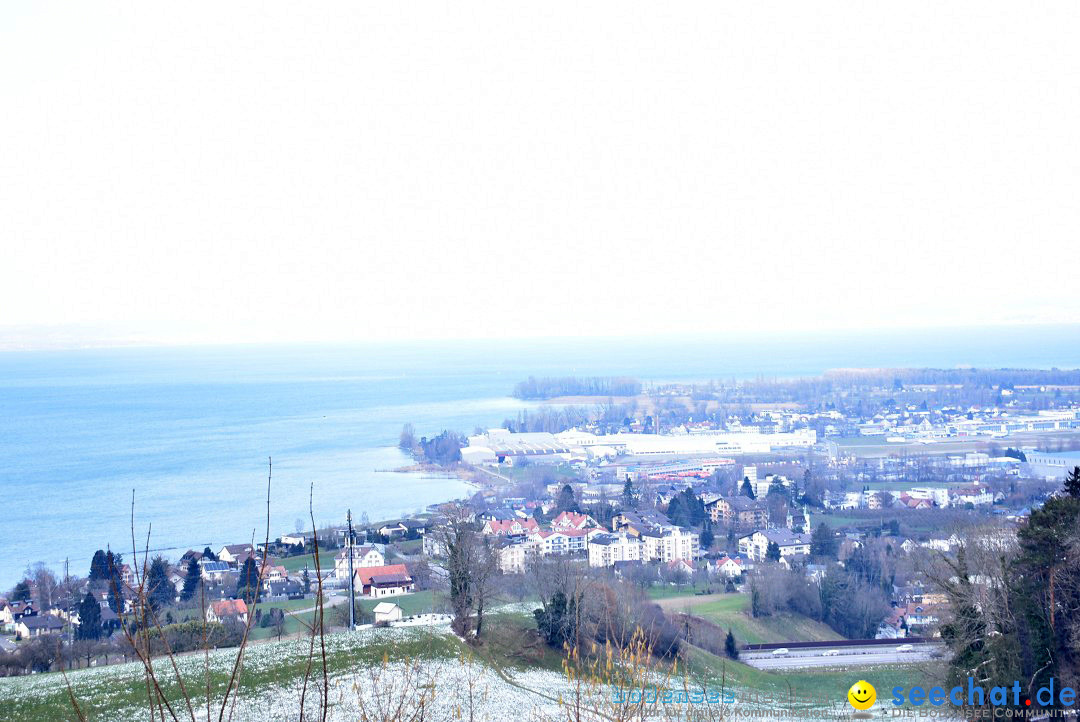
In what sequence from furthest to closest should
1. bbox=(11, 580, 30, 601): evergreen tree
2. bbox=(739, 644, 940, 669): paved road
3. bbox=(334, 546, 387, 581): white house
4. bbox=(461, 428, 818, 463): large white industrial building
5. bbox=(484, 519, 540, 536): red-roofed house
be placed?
1. bbox=(461, 428, 818, 463): large white industrial building
2. bbox=(484, 519, 540, 536): red-roofed house
3. bbox=(334, 546, 387, 581): white house
4. bbox=(11, 580, 30, 601): evergreen tree
5. bbox=(739, 644, 940, 669): paved road

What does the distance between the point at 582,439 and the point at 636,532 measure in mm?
14470

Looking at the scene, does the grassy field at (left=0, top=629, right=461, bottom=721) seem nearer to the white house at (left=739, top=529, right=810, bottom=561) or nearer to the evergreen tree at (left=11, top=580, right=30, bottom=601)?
the evergreen tree at (left=11, top=580, right=30, bottom=601)

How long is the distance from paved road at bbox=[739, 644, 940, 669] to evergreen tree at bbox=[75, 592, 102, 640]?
7834 millimetres

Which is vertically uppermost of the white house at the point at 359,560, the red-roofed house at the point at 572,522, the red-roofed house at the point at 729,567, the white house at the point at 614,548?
the white house at the point at 359,560

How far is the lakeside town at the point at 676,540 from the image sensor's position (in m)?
8.98

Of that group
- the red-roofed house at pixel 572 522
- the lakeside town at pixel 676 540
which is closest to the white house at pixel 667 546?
the lakeside town at pixel 676 540

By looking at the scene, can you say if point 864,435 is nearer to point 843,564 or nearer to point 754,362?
point 843,564

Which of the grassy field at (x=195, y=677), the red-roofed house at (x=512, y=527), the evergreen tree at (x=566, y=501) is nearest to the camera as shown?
the grassy field at (x=195, y=677)

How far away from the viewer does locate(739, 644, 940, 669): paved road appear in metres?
9.51

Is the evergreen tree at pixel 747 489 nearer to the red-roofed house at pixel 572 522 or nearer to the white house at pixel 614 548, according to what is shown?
the red-roofed house at pixel 572 522

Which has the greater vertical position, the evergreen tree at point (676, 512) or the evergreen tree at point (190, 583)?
the evergreen tree at point (190, 583)

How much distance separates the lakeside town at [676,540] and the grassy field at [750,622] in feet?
0.13

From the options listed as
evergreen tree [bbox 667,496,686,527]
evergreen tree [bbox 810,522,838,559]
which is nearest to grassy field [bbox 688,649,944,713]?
evergreen tree [bbox 810,522,838,559]

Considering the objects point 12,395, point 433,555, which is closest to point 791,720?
point 433,555
